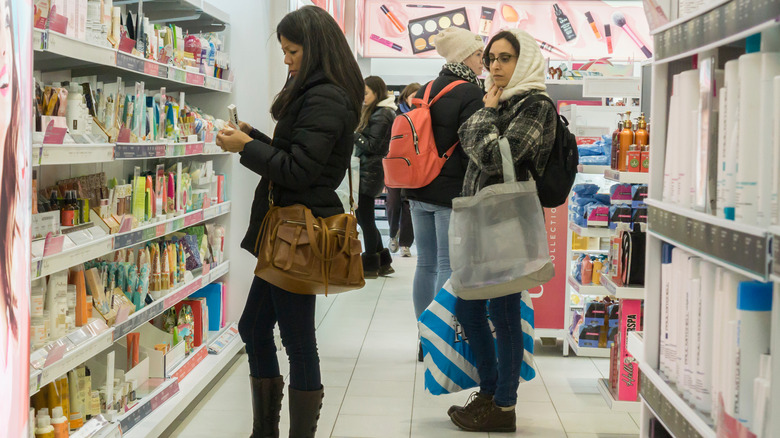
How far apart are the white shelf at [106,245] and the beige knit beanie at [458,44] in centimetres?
144

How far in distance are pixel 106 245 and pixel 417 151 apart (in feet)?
5.41

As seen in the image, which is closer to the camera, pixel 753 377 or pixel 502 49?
pixel 753 377

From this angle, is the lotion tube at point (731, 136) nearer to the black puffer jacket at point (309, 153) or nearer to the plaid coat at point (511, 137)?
the black puffer jacket at point (309, 153)

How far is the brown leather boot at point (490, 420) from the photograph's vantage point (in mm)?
3436

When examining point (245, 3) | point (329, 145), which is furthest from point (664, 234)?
point (245, 3)

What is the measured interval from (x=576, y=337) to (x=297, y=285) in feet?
8.09

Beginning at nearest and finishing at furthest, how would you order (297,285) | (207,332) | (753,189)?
(753,189) < (297,285) < (207,332)

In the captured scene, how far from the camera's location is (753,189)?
1.44 metres

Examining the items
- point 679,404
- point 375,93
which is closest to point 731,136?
point 679,404

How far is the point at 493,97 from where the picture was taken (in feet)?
10.6

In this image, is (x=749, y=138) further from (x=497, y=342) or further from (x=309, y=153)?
(x=497, y=342)

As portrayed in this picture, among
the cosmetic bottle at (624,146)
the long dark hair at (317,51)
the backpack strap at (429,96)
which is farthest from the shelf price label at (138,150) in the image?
the cosmetic bottle at (624,146)

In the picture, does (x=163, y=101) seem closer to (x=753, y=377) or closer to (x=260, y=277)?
(x=260, y=277)

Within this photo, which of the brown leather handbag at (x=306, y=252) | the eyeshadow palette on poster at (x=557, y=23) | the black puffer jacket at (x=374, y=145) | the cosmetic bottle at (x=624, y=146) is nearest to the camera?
the brown leather handbag at (x=306, y=252)
